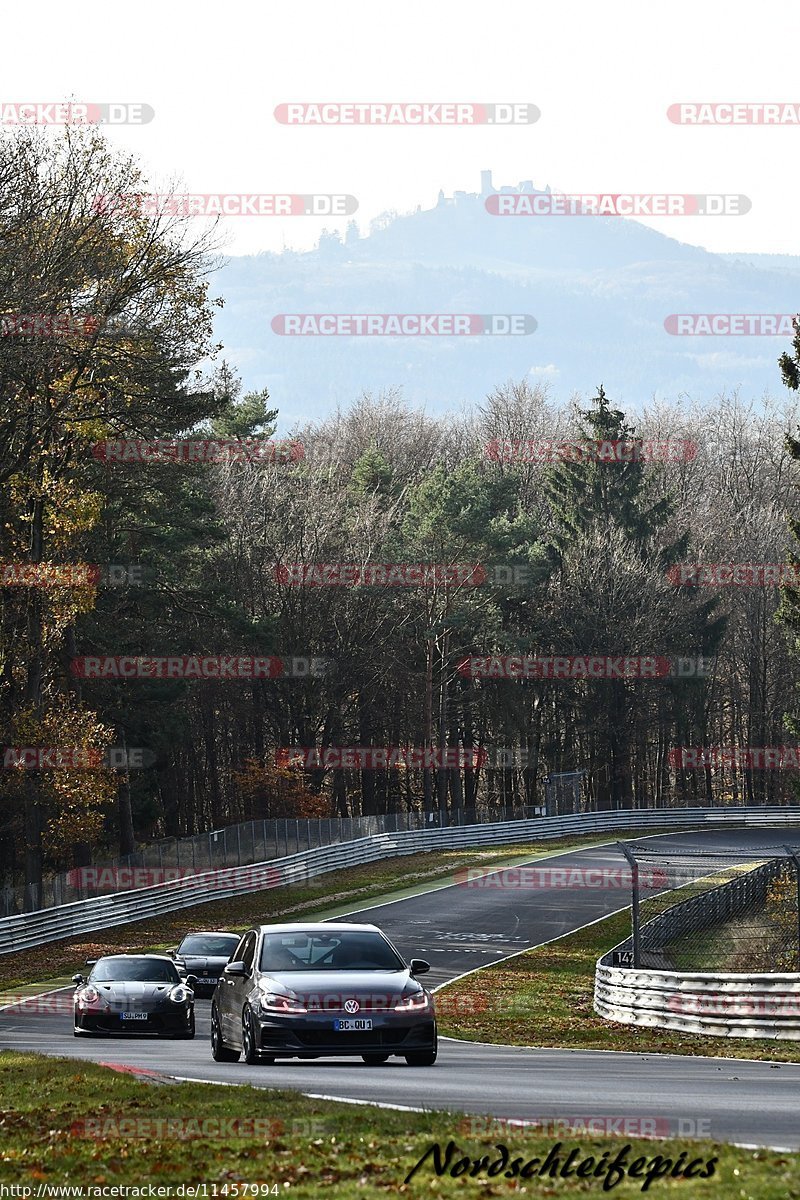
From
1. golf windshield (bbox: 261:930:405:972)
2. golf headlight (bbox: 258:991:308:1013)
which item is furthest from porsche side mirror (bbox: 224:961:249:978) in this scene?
golf headlight (bbox: 258:991:308:1013)

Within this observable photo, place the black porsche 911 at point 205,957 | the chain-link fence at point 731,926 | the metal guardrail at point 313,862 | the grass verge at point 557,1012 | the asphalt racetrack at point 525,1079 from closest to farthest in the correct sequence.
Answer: the asphalt racetrack at point 525,1079 → the grass verge at point 557,1012 → the chain-link fence at point 731,926 → the black porsche 911 at point 205,957 → the metal guardrail at point 313,862

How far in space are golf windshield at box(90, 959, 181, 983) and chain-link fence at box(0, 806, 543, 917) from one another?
60.0 ft

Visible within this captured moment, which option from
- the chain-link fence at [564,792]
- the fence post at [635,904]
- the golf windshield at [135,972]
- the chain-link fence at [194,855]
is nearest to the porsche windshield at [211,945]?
the golf windshield at [135,972]

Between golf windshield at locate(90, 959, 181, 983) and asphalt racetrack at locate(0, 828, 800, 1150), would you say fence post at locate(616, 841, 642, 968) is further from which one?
golf windshield at locate(90, 959, 181, 983)

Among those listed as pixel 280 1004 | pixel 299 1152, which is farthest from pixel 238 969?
pixel 299 1152

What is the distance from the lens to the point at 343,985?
15.3 m

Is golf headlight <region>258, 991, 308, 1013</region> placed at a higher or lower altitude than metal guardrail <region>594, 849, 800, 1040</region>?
higher

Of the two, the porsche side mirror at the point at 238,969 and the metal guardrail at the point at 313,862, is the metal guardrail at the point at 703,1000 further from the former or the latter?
the metal guardrail at the point at 313,862

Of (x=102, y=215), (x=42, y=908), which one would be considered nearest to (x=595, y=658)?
(x=42, y=908)

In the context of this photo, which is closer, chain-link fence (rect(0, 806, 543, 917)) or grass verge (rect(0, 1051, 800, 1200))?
grass verge (rect(0, 1051, 800, 1200))

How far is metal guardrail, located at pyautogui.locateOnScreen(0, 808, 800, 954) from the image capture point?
40.2m

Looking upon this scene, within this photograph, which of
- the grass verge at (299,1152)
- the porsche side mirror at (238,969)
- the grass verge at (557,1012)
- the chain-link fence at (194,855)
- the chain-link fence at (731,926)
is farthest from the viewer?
the chain-link fence at (194,855)

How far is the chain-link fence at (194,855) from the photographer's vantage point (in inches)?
1689

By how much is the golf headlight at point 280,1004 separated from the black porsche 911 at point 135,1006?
7.19 m
